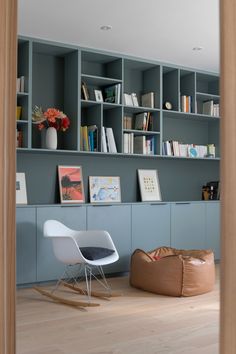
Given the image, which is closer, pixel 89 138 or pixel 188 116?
pixel 89 138

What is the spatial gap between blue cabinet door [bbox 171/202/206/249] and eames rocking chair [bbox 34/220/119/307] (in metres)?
1.25

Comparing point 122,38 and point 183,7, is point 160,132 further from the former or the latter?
point 183,7

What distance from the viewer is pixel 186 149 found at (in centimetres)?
631

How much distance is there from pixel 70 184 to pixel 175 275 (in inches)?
68.3

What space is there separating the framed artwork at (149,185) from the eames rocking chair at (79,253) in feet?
4.24

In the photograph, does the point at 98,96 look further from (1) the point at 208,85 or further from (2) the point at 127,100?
(1) the point at 208,85

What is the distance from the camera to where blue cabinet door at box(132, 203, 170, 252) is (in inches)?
220

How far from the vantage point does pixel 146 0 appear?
155 inches

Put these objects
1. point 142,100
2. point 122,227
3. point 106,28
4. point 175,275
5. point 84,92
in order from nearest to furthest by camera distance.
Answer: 1. point 175,275
2. point 106,28
3. point 84,92
4. point 122,227
5. point 142,100
